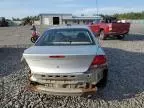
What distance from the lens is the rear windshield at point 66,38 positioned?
7465mm

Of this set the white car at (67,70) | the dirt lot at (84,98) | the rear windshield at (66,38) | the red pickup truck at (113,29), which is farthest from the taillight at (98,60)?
the red pickup truck at (113,29)

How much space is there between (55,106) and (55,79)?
0.59 metres

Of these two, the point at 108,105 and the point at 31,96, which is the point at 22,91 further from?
the point at 108,105

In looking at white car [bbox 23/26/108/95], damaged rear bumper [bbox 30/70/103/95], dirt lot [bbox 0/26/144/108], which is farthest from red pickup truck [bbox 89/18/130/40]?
damaged rear bumper [bbox 30/70/103/95]

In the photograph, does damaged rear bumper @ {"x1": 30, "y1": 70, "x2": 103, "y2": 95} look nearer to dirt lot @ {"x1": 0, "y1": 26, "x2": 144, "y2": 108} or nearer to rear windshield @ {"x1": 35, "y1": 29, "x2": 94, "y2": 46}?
dirt lot @ {"x1": 0, "y1": 26, "x2": 144, "y2": 108}

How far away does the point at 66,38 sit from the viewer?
301 inches

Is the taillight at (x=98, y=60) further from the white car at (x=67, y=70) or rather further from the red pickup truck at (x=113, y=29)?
the red pickup truck at (x=113, y=29)

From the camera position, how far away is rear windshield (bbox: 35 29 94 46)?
24.5 feet

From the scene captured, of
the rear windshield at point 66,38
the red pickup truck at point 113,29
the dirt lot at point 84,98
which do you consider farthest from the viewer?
the red pickup truck at point 113,29

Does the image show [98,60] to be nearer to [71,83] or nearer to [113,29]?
[71,83]

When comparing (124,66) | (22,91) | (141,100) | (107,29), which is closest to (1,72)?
(22,91)

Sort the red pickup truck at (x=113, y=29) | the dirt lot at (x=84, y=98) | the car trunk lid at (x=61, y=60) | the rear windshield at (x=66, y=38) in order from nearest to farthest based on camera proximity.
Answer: the car trunk lid at (x=61, y=60) → the dirt lot at (x=84, y=98) → the rear windshield at (x=66, y=38) → the red pickup truck at (x=113, y=29)

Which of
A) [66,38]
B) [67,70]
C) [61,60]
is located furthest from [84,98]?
[66,38]

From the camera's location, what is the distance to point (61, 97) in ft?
22.5
